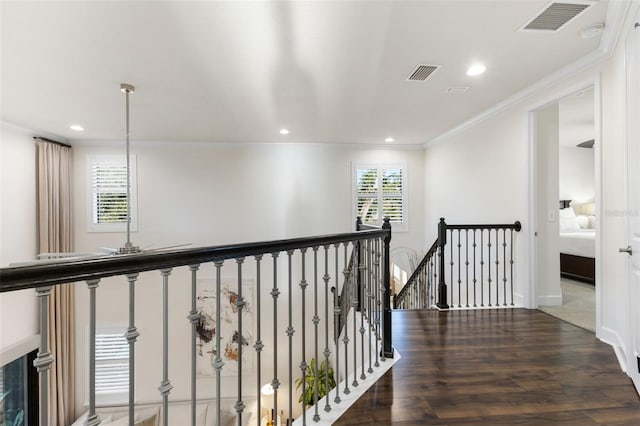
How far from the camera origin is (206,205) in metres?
6.03

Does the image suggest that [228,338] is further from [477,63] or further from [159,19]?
[477,63]

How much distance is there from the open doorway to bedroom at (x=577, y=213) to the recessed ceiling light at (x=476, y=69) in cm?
96

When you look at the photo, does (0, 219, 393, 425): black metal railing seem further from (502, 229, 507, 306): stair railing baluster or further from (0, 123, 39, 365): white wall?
(0, 123, 39, 365): white wall

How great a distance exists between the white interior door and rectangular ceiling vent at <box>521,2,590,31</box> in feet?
1.15

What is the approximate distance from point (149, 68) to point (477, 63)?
3059 millimetres

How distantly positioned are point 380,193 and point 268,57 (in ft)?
13.8

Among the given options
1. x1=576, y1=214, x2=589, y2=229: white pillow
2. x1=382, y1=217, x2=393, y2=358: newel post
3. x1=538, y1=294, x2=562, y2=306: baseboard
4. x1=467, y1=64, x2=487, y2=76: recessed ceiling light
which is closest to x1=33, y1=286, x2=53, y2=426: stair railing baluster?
x1=382, y1=217, x2=393, y2=358: newel post

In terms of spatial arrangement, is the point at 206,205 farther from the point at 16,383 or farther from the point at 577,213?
the point at 577,213

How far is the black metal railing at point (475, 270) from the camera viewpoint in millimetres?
3734

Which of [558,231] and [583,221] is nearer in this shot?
[558,231]

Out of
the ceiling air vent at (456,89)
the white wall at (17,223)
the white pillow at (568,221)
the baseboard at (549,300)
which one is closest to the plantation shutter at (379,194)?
the ceiling air vent at (456,89)

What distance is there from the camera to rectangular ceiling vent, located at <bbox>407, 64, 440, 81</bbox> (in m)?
2.90

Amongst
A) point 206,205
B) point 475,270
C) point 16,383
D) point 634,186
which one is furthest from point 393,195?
point 16,383

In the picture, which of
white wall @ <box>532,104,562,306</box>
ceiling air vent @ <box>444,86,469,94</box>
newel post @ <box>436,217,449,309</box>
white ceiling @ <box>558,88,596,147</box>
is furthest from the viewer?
white ceiling @ <box>558,88,596,147</box>
